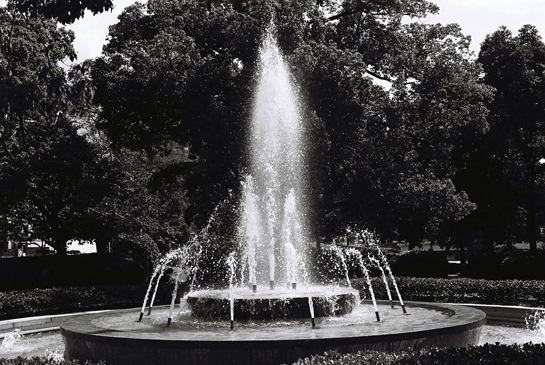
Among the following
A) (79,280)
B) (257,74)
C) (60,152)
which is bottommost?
(79,280)

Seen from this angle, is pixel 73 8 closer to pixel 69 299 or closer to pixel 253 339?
pixel 253 339

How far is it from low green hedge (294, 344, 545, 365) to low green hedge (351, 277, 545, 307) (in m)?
11.5

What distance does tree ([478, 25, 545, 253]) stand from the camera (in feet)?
99.1

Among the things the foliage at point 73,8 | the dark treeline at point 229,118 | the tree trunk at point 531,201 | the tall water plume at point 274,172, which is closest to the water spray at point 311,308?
the foliage at point 73,8

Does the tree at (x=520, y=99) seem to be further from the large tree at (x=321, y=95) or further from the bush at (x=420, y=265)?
the bush at (x=420, y=265)

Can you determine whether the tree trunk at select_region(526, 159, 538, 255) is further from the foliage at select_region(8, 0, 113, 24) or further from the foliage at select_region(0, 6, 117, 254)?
the foliage at select_region(8, 0, 113, 24)

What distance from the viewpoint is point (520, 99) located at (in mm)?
30438

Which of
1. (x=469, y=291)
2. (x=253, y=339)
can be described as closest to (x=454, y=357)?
(x=253, y=339)

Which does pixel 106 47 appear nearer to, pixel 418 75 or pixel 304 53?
pixel 304 53

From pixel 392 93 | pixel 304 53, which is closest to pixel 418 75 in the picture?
pixel 392 93

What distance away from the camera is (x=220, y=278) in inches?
1085

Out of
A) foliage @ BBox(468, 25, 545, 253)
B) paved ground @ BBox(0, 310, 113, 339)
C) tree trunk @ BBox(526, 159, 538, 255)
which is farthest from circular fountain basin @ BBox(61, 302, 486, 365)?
tree trunk @ BBox(526, 159, 538, 255)

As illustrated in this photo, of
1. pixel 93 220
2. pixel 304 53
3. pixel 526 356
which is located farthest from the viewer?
pixel 93 220

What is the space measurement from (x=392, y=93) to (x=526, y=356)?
19.9 meters
